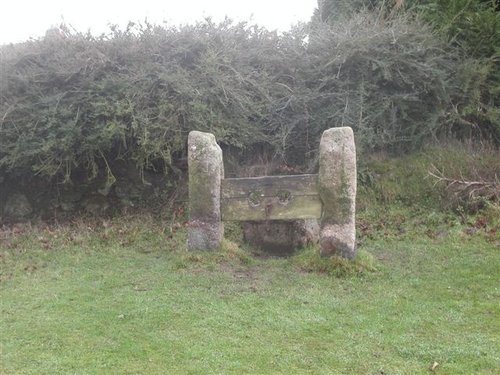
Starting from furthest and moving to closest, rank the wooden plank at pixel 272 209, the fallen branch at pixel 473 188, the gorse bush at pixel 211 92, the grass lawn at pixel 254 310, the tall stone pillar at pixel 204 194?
the gorse bush at pixel 211 92, the fallen branch at pixel 473 188, the tall stone pillar at pixel 204 194, the wooden plank at pixel 272 209, the grass lawn at pixel 254 310

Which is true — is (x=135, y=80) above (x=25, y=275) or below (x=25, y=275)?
above

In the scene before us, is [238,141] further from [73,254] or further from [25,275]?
[25,275]

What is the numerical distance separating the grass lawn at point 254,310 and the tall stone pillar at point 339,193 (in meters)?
0.25

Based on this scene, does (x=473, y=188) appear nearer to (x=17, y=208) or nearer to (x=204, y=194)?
(x=204, y=194)

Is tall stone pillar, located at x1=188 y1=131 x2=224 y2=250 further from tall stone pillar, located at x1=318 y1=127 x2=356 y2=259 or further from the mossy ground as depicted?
tall stone pillar, located at x1=318 y1=127 x2=356 y2=259

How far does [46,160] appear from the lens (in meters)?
10.0

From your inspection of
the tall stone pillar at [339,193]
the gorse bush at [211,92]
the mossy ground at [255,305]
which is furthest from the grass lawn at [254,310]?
the gorse bush at [211,92]

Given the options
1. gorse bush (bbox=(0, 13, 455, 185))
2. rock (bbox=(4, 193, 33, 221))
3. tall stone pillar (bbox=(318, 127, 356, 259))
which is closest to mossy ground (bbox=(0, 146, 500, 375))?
tall stone pillar (bbox=(318, 127, 356, 259))

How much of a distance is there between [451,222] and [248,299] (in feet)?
14.6

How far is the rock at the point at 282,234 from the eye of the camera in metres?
8.38

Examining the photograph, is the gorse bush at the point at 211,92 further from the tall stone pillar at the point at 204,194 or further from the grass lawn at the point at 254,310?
the grass lawn at the point at 254,310

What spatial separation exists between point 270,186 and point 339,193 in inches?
40.3

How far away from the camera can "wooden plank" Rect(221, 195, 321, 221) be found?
750 centimetres

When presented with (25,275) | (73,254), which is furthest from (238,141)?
(25,275)
